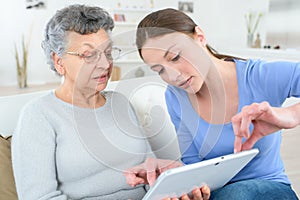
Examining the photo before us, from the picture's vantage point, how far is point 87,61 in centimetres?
105

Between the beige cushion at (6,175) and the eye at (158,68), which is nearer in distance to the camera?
the eye at (158,68)

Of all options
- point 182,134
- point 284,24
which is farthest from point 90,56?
point 284,24

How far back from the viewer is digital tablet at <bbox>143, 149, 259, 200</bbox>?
75cm

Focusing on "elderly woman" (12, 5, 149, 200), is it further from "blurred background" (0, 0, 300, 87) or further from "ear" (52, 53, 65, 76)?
"blurred background" (0, 0, 300, 87)

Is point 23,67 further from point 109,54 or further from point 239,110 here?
point 239,110

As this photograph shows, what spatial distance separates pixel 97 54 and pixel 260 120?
0.49 metres

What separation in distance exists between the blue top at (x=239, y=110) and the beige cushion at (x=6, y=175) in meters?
0.54

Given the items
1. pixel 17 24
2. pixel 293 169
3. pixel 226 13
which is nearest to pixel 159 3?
pixel 226 13

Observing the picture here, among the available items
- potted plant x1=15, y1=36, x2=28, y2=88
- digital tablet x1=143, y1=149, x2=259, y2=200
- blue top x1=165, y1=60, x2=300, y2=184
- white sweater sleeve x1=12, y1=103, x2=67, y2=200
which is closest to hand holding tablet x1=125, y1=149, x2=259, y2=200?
digital tablet x1=143, y1=149, x2=259, y2=200

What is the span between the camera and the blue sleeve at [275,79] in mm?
917

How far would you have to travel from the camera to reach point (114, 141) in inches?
43.2

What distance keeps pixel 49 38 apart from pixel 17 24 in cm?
409

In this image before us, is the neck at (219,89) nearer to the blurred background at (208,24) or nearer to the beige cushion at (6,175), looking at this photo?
the beige cushion at (6,175)

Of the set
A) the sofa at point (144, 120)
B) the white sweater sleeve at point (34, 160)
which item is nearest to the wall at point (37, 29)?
the sofa at point (144, 120)
